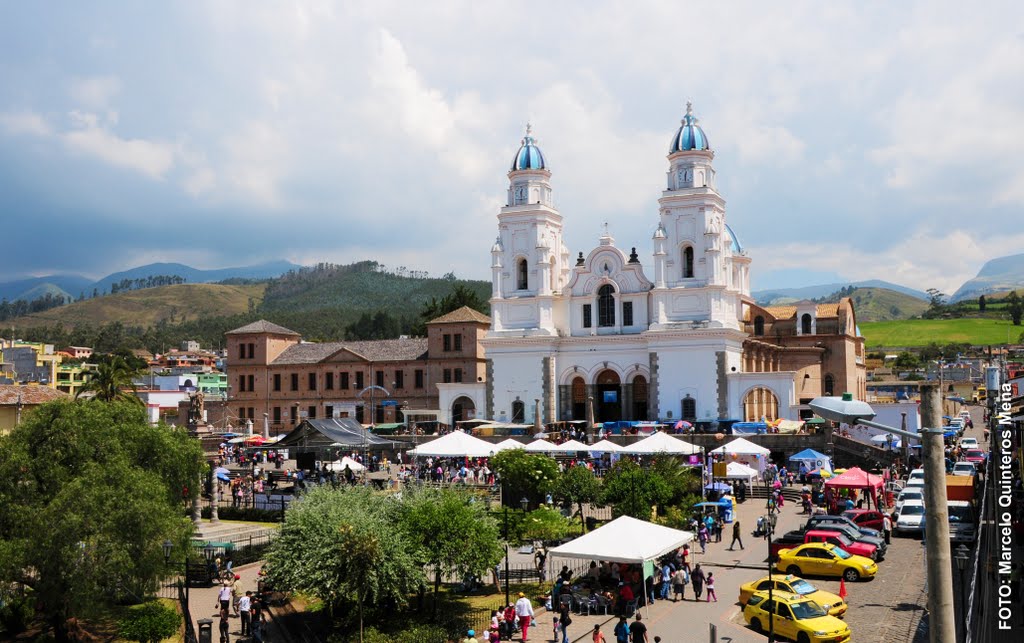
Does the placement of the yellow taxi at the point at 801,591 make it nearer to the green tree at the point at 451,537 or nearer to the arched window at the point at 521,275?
the green tree at the point at 451,537

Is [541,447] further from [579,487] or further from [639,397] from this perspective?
[639,397]

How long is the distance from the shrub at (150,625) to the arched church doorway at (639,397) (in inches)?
1725

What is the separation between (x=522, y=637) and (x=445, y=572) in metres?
2.93

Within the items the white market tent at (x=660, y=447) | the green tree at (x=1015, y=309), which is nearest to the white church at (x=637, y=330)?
the white market tent at (x=660, y=447)

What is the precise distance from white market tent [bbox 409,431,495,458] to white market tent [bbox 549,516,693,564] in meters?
17.3

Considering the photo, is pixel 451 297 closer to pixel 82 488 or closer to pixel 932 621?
A: pixel 82 488

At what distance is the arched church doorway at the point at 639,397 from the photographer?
211ft

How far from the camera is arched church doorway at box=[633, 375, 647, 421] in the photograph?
211 ft

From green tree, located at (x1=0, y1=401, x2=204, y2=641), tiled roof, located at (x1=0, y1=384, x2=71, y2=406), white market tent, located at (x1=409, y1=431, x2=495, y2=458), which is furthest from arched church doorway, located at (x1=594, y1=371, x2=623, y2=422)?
green tree, located at (x1=0, y1=401, x2=204, y2=641)

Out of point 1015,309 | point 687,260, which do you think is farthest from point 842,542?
point 1015,309

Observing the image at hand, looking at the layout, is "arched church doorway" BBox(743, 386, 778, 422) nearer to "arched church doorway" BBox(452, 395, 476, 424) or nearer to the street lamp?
"arched church doorway" BBox(452, 395, 476, 424)

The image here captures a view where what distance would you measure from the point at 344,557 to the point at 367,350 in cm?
5744

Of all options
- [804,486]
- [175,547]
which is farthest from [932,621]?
[804,486]

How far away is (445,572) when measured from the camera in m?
24.2
